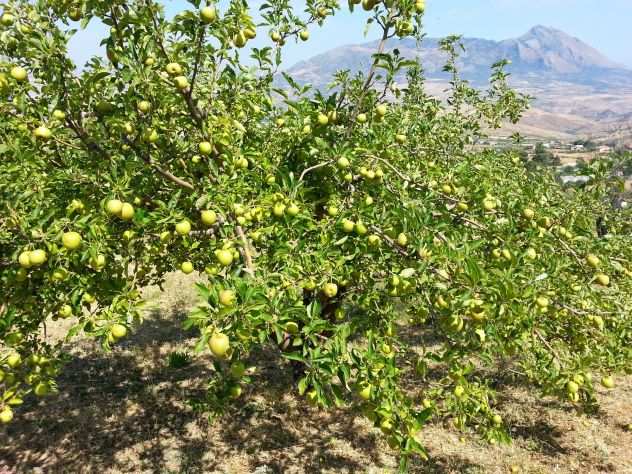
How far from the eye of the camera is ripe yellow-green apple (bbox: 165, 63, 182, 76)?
322cm

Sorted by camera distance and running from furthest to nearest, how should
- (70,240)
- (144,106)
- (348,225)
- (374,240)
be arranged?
1. (374,240)
2. (348,225)
3. (144,106)
4. (70,240)

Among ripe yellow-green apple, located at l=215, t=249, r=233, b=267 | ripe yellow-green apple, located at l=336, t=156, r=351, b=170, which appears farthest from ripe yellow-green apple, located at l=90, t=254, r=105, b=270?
ripe yellow-green apple, located at l=336, t=156, r=351, b=170

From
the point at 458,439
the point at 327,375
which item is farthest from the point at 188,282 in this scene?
the point at 327,375

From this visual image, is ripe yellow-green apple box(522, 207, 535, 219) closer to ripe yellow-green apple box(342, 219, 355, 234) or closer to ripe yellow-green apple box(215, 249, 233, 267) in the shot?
ripe yellow-green apple box(342, 219, 355, 234)

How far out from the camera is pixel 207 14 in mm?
3051

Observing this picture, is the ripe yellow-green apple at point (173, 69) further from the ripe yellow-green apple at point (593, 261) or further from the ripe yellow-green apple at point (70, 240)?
the ripe yellow-green apple at point (593, 261)

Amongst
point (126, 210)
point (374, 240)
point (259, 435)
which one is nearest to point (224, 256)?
point (126, 210)

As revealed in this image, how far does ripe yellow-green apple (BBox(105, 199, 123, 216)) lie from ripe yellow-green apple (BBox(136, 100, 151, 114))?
0.78 metres

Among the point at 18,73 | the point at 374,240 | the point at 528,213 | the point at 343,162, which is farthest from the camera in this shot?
the point at 528,213

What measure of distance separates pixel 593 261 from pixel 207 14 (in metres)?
3.74

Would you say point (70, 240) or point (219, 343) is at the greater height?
point (70, 240)

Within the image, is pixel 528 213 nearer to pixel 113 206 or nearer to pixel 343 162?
pixel 343 162

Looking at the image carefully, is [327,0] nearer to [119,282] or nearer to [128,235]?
[128,235]

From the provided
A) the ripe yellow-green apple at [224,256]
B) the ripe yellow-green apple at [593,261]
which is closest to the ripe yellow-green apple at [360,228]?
the ripe yellow-green apple at [224,256]
